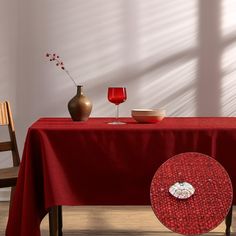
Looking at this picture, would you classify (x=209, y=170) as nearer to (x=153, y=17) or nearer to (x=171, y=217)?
(x=171, y=217)

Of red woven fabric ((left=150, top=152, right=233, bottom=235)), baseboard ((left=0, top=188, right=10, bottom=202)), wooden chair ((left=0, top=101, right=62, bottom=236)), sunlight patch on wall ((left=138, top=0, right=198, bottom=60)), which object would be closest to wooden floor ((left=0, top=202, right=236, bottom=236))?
baseboard ((left=0, top=188, right=10, bottom=202))

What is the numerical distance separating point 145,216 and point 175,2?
1663mm

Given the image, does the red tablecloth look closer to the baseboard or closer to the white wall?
the white wall

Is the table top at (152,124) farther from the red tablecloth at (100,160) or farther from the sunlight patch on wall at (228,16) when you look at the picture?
the sunlight patch on wall at (228,16)

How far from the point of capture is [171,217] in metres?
1.84

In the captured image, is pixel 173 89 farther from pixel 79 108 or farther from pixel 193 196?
pixel 193 196

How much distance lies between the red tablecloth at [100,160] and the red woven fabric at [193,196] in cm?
22

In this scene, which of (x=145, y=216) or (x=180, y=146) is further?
(x=145, y=216)

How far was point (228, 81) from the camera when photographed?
12.4 feet

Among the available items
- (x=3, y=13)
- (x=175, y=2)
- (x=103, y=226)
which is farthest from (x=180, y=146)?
(x=3, y=13)

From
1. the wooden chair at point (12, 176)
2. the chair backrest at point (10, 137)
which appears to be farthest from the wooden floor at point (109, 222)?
the chair backrest at point (10, 137)

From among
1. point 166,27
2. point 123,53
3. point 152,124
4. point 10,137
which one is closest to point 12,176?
point 10,137

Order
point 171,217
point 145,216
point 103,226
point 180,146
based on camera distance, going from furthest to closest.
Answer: point 145,216 → point 103,226 → point 180,146 → point 171,217

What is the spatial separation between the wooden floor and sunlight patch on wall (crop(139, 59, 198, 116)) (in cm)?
83
